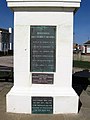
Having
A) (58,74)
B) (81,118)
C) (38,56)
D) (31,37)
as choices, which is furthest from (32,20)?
(81,118)

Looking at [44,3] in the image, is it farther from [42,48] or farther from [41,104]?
[41,104]

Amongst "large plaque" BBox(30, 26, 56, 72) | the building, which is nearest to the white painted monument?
"large plaque" BBox(30, 26, 56, 72)

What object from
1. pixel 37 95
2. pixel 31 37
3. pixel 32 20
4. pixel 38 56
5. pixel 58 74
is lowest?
pixel 37 95

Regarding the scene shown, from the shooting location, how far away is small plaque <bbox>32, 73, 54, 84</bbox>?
285 inches

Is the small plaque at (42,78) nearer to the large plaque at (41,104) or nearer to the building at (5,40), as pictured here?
the large plaque at (41,104)

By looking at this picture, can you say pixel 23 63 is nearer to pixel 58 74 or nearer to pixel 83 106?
pixel 58 74

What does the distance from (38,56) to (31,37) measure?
55cm

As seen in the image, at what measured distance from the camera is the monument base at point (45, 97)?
7098 mm

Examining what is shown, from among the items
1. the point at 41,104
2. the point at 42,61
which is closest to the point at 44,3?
the point at 42,61

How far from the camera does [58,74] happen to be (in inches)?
285

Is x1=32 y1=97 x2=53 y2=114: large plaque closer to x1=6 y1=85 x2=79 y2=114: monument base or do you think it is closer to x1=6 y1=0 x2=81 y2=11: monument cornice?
x1=6 y1=85 x2=79 y2=114: monument base

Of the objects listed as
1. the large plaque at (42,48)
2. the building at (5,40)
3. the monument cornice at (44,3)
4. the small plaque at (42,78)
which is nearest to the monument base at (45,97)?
the small plaque at (42,78)

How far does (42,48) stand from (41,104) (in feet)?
4.97

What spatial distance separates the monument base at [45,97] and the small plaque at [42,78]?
0.21 meters
